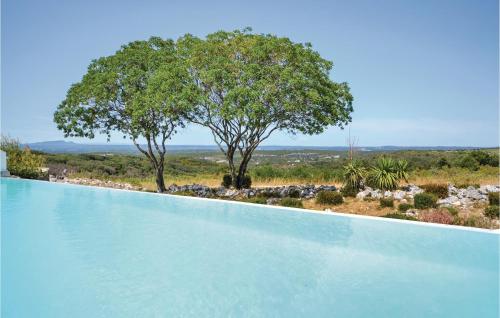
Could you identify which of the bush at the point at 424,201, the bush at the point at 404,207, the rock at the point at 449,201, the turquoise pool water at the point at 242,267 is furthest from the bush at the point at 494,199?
the turquoise pool water at the point at 242,267

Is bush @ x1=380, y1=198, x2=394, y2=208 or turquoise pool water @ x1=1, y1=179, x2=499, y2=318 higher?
bush @ x1=380, y1=198, x2=394, y2=208

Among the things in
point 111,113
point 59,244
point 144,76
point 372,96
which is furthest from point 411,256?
point 372,96

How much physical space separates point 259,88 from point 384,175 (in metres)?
5.50

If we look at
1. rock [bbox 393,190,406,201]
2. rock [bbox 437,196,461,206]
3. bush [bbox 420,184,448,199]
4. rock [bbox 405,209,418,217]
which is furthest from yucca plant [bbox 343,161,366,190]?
rock [bbox 405,209,418,217]

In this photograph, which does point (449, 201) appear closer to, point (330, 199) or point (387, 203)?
point (387, 203)

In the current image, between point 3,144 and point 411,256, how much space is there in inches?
944

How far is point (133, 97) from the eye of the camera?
53.1 feet

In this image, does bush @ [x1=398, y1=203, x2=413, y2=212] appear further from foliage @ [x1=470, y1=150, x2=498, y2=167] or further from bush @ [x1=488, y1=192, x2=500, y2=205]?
foliage @ [x1=470, y1=150, x2=498, y2=167]

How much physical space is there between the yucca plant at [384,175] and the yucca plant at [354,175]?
1.23 ft

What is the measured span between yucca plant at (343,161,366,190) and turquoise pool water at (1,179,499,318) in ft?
14.9

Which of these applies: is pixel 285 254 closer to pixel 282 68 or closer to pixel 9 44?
pixel 282 68

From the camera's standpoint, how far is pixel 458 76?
28.5 m

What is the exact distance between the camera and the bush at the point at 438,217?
1039 cm

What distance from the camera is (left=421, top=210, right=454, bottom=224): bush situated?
A: 10389 mm
